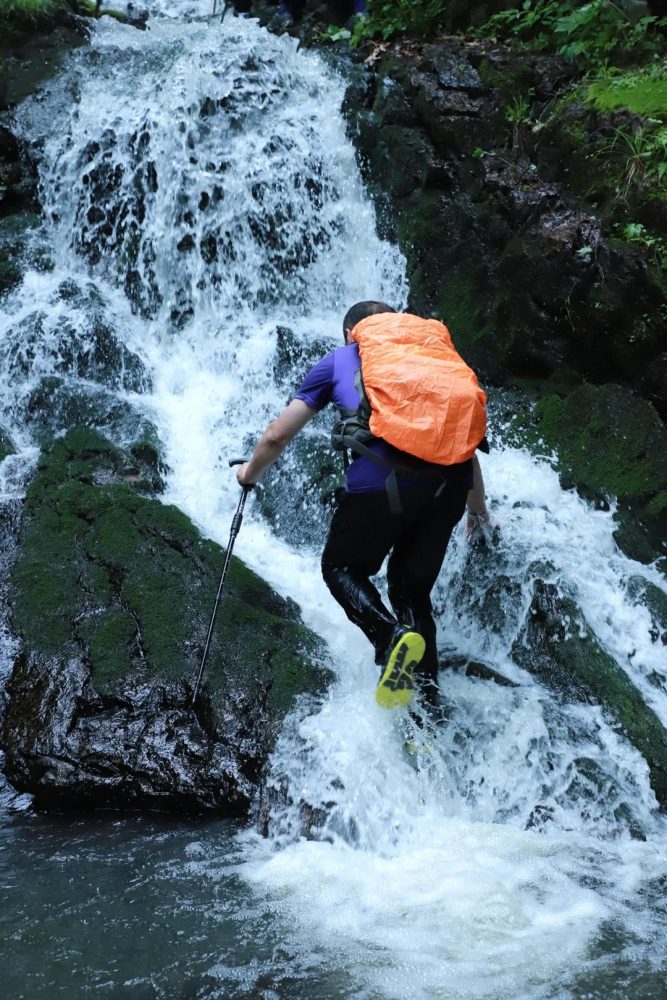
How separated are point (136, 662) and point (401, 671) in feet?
5.91

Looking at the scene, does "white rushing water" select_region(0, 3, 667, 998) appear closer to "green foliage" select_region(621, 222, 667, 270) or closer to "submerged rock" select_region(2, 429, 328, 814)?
"submerged rock" select_region(2, 429, 328, 814)

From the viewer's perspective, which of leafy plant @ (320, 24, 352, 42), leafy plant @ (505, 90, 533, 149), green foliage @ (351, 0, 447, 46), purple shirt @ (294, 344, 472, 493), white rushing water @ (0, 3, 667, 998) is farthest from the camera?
leafy plant @ (320, 24, 352, 42)

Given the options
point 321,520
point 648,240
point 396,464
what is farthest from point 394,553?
point 648,240

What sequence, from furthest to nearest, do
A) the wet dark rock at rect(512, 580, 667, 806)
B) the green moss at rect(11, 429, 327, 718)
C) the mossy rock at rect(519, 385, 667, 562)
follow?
the mossy rock at rect(519, 385, 667, 562)
the green moss at rect(11, 429, 327, 718)
the wet dark rock at rect(512, 580, 667, 806)

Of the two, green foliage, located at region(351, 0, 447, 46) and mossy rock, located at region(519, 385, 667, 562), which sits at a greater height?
green foliage, located at region(351, 0, 447, 46)

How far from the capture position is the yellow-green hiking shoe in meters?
3.95

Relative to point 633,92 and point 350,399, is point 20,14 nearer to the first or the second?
point 633,92

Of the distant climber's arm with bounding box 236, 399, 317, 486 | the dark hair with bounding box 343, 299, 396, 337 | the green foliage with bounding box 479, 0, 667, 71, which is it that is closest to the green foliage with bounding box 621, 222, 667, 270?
the green foliage with bounding box 479, 0, 667, 71

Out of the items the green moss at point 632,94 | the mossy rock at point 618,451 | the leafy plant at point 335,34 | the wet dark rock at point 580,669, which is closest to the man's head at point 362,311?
the wet dark rock at point 580,669

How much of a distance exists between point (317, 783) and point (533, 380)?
4.61 meters

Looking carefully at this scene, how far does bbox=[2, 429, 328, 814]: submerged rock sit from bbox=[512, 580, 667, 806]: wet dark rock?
58.8 inches

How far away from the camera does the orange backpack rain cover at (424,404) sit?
12.5ft

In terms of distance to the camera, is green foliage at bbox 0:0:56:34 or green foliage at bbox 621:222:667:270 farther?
green foliage at bbox 0:0:56:34

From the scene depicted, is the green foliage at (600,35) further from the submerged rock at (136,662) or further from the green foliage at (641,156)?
the submerged rock at (136,662)
